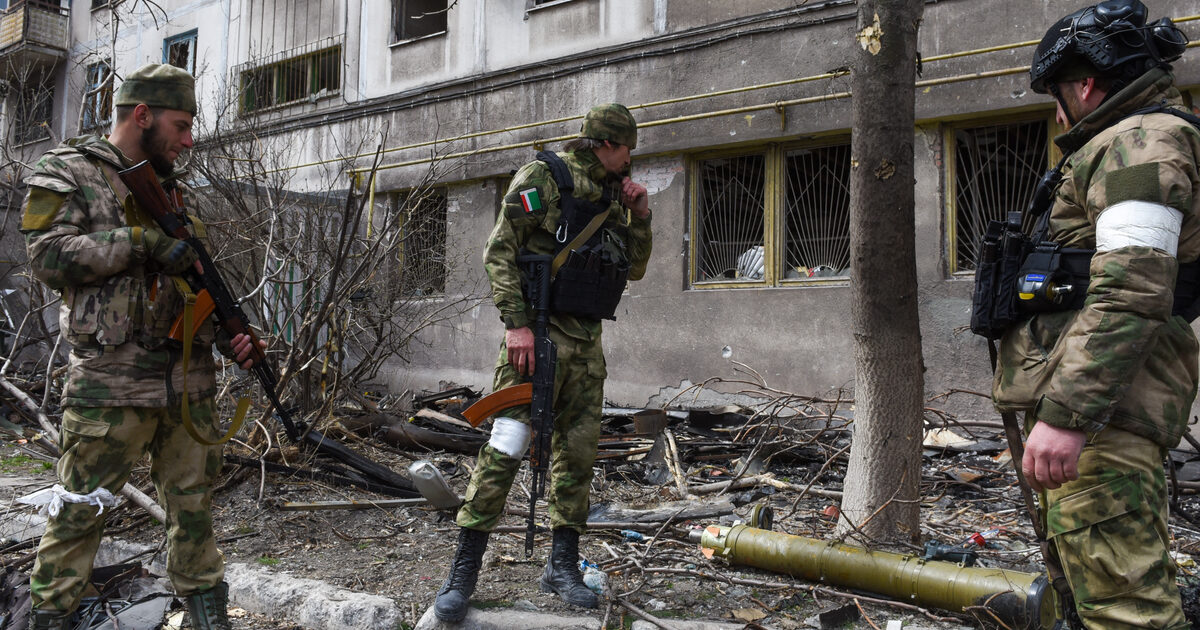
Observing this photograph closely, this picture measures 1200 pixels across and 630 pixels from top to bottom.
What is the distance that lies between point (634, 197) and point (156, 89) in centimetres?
182

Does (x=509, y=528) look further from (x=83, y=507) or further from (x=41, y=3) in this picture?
(x=41, y=3)

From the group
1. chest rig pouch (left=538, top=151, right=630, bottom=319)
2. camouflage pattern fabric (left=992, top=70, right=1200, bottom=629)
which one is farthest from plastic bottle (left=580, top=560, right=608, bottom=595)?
camouflage pattern fabric (left=992, top=70, right=1200, bottom=629)

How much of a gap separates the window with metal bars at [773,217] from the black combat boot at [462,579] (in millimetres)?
5053

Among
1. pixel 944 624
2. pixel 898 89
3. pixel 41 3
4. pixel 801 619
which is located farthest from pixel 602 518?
pixel 41 3

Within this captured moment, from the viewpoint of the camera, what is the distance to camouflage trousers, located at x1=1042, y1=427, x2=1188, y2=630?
1.89 metres

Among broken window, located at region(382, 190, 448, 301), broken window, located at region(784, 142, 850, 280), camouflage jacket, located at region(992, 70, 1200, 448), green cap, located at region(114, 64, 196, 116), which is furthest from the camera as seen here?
broken window, located at region(382, 190, 448, 301)

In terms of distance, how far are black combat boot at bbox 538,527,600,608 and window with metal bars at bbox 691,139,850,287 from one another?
4717mm

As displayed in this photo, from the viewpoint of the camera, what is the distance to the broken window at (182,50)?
13.1 m

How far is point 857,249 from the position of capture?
3.51 m

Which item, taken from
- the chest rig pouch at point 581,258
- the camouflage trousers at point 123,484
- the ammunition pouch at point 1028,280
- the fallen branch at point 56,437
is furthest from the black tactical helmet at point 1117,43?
the fallen branch at point 56,437

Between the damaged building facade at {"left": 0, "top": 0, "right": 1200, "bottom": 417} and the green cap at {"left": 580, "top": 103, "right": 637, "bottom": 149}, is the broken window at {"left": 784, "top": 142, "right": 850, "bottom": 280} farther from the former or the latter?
the green cap at {"left": 580, "top": 103, "right": 637, "bottom": 149}

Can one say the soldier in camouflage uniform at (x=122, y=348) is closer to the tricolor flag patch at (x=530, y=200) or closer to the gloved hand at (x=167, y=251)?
the gloved hand at (x=167, y=251)

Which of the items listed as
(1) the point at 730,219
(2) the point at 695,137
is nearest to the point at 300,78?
(2) the point at 695,137

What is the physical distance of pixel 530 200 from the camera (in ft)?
10.6
